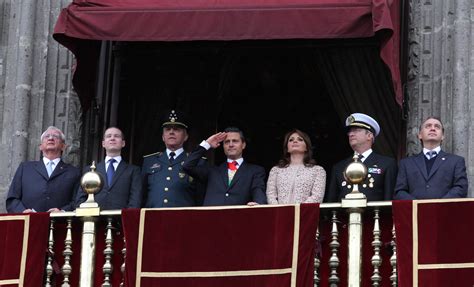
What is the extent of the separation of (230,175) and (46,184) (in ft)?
5.73

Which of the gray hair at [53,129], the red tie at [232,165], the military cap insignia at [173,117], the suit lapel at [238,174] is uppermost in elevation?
the military cap insignia at [173,117]

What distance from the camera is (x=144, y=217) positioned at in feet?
50.1

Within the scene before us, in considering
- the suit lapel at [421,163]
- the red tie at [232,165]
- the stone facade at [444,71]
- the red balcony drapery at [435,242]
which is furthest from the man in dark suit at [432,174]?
the red tie at [232,165]

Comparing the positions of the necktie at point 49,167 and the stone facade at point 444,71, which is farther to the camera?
the necktie at point 49,167

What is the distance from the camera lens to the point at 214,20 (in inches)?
663

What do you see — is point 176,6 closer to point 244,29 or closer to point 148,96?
point 244,29

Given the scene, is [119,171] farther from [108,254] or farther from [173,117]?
[108,254]

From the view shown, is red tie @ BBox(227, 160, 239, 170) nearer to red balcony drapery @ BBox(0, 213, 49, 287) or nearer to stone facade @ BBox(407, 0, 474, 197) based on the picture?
stone facade @ BBox(407, 0, 474, 197)

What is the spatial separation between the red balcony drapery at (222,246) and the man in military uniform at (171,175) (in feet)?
3.36

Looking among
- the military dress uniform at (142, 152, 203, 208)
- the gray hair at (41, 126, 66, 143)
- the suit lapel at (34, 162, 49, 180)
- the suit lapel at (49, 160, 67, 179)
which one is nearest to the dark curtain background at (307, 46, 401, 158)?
the military dress uniform at (142, 152, 203, 208)

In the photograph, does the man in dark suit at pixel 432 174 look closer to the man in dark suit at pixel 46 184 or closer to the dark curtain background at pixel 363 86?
the dark curtain background at pixel 363 86

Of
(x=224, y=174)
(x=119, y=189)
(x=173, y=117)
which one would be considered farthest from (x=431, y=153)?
(x=119, y=189)

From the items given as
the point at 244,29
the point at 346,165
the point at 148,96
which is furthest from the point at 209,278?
the point at 148,96

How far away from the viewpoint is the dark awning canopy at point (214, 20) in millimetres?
16562
